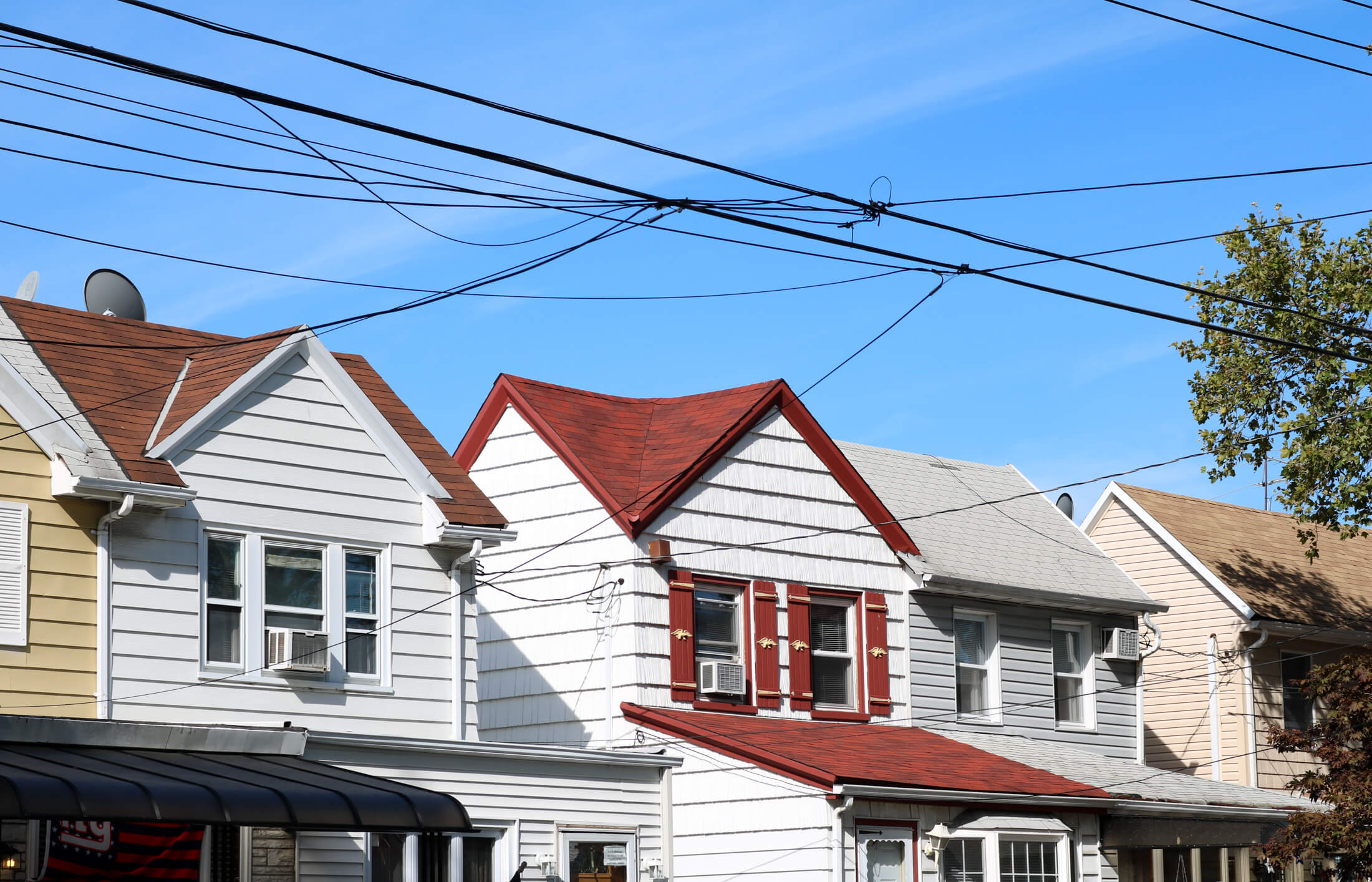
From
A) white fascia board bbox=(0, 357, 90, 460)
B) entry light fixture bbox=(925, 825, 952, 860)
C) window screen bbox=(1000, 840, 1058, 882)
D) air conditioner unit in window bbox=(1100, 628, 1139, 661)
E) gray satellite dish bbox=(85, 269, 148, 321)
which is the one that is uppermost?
gray satellite dish bbox=(85, 269, 148, 321)

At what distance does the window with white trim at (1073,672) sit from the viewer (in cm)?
2880

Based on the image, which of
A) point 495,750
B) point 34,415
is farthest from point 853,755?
point 34,415

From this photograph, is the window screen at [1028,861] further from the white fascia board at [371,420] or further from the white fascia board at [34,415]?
the white fascia board at [34,415]

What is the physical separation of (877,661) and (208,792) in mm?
12947

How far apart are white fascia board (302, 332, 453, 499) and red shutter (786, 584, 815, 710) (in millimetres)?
6443

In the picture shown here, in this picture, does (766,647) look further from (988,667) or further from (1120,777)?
(1120,777)

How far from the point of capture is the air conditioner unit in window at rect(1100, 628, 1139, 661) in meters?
29.3

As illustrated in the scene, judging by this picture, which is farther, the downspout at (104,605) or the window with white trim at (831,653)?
the window with white trim at (831,653)

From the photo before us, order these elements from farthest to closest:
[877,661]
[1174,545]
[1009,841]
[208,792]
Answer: [1174,545], [877,661], [1009,841], [208,792]

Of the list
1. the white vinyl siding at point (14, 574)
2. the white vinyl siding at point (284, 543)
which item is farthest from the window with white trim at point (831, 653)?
the white vinyl siding at point (14, 574)

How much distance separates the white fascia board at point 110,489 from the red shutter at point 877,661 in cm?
1149

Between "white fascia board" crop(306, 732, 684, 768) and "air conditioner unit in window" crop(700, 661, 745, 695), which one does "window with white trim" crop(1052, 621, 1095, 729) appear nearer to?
"air conditioner unit in window" crop(700, 661, 745, 695)

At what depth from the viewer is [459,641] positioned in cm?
2006

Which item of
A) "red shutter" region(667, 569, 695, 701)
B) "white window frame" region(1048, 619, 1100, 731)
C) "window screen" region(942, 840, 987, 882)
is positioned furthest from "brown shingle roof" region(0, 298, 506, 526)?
"white window frame" region(1048, 619, 1100, 731)
